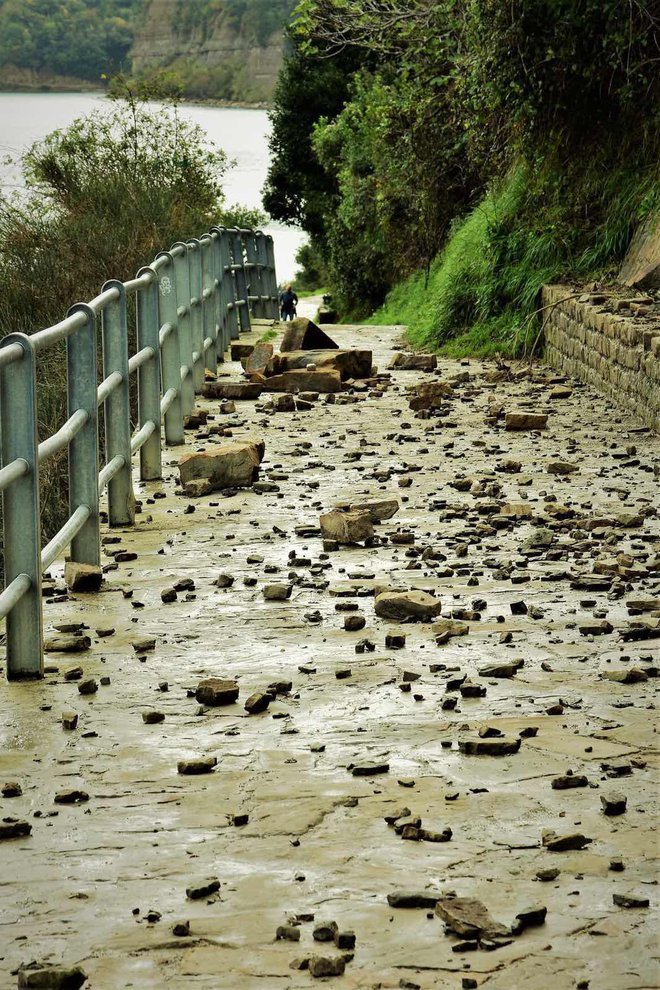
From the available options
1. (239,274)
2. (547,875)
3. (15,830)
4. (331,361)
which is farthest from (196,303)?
(547,875)

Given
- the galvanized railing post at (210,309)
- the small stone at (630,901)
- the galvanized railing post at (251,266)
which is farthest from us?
the galvanized railing post at (251,266)

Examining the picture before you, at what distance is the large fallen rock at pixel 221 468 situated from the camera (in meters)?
8.11

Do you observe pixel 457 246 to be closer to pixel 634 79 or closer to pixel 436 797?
pixel 634 79

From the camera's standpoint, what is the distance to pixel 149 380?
831 cm

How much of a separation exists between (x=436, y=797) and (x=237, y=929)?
2.80 feet

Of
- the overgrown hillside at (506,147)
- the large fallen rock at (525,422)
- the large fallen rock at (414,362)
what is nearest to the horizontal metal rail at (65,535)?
the large fallen rock at (525,422)

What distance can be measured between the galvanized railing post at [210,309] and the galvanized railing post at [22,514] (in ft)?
29.4

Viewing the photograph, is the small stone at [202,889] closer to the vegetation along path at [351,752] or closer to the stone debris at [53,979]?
the vegetation along path at [351,752]

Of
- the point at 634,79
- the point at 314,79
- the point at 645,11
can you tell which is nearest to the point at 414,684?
the point at 645,11

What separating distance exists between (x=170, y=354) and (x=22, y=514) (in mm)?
4676

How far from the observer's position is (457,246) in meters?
17.8

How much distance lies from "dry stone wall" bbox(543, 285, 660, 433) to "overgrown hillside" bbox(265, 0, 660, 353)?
685mm

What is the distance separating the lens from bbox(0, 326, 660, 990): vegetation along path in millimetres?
2914

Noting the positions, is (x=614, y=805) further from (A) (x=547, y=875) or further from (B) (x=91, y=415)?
(B) (x=91, y=415)
